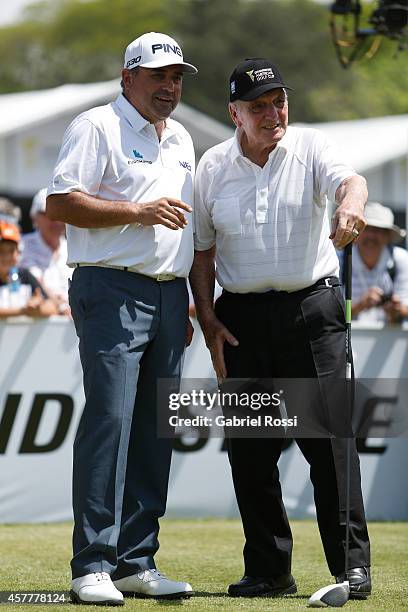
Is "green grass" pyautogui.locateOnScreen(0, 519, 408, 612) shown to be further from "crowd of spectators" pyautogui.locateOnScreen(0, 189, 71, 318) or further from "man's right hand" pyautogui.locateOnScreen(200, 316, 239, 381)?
"crowd of spectators" pyautogui.locateOnScreen(0, 189, 71, 318)

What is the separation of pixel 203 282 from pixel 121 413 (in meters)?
0.85

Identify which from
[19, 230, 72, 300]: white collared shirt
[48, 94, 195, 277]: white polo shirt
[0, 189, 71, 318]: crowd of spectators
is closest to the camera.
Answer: [48, 94, 195, 277]: white polo shirt

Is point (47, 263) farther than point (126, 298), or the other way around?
point (47, 263)

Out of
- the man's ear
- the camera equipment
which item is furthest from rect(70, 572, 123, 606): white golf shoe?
the camera equipment

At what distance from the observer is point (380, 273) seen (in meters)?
10.3

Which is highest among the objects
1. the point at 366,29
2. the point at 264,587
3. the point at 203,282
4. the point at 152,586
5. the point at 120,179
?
the point at 366,29

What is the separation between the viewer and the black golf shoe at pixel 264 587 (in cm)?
608

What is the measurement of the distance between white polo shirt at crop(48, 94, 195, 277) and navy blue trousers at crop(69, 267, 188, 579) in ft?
0.33

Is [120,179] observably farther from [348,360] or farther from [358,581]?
[358,581]

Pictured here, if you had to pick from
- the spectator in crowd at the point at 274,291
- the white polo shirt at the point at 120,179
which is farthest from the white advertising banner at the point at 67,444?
the white polo shirt at the point at 120,179

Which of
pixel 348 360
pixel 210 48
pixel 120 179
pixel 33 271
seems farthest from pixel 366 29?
pixel 210 48

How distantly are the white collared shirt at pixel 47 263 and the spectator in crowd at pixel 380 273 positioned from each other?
230cm

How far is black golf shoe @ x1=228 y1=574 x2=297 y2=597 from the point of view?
6082 mm

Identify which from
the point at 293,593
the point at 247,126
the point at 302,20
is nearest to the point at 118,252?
the point at 247,126
